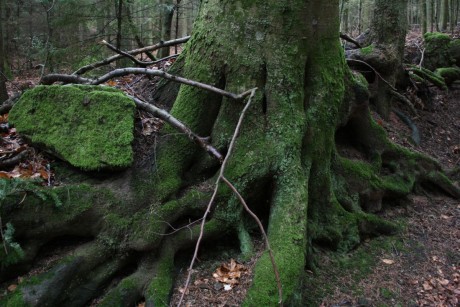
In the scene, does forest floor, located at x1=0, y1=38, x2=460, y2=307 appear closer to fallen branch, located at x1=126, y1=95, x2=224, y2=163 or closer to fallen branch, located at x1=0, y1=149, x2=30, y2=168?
fallen branch, located at x1=0, y1=149, x2=30, y2=168

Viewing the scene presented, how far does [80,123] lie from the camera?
4109 millimetres

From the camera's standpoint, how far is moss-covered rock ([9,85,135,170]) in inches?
154

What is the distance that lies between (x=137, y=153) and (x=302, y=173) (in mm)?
1941

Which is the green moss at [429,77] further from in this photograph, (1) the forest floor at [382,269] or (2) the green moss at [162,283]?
(2) the green moss at [162,283]

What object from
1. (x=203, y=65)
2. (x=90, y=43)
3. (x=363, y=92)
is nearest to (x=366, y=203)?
(x=363, y=92)

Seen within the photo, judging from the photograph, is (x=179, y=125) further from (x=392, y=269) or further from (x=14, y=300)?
(x=392, y=269)

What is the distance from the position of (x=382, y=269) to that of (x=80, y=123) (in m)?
4.05

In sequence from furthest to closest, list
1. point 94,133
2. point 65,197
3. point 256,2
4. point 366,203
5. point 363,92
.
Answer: point 363,92 < point 366,203 < point 256,2 < point 94,133 < point 65,197

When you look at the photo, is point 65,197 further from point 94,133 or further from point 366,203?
point 366,203

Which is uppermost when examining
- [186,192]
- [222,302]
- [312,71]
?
[312,71]

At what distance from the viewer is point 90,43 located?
8672mm

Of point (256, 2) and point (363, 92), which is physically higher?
point (256, 2)

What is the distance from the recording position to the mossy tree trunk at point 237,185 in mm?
3508

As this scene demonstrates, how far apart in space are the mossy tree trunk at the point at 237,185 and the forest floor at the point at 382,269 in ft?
0.66
